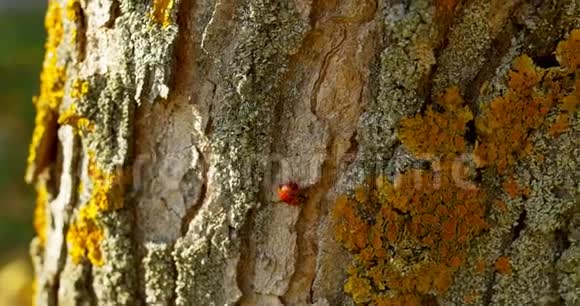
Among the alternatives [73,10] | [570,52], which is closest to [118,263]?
[73,10]

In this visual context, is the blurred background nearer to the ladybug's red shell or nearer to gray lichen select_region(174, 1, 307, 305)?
gray lichen select_region(174, 1, 307, 305)

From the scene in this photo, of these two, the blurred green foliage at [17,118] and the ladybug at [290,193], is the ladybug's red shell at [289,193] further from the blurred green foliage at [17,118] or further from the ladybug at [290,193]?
the blurred green foliage at [17,118]

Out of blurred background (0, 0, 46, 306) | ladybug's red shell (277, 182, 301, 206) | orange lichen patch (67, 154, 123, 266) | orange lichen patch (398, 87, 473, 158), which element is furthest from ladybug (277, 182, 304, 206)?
blurred background (0, 0, 46, 306)

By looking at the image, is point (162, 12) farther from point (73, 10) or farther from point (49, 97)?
point (49, 97)

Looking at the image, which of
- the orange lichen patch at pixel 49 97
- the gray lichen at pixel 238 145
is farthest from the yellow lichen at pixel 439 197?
the orange lichen patch at pixel 49 97

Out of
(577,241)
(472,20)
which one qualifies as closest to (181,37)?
(472,20)

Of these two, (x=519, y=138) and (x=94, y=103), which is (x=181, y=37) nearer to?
(x=94, y=103)
